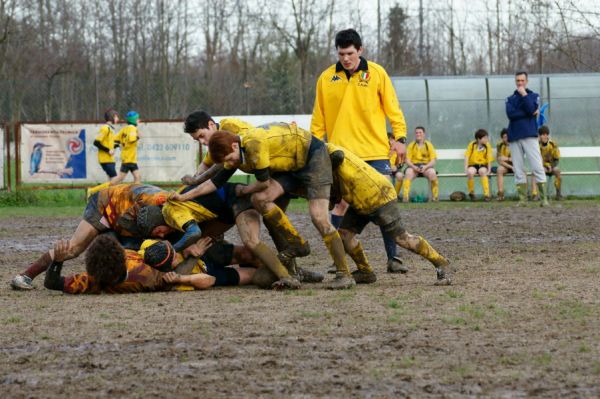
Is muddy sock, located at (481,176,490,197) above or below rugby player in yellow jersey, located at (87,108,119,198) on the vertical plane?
below

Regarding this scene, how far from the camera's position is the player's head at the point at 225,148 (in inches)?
315

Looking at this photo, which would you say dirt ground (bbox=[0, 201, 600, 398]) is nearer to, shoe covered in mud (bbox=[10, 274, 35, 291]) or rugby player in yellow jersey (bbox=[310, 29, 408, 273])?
shoe covered in mud (bbox=[10, 274, 35, 291])

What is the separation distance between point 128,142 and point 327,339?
1758cm

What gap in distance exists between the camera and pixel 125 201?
29.4 ft

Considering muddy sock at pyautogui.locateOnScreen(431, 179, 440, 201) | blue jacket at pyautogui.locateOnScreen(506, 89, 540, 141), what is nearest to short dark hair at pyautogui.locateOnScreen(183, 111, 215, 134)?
blue jacket at pyautogui.locateOnScreen(506, 89, 540, 141)

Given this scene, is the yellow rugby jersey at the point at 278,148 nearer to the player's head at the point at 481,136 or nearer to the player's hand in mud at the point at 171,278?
the player's hand in mud at the point at 171,278

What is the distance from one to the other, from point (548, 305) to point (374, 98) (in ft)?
10.6

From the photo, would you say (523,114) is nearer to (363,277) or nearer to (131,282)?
(363,277)

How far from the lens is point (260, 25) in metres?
40.2

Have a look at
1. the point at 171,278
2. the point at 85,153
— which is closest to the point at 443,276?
the point at 171,278

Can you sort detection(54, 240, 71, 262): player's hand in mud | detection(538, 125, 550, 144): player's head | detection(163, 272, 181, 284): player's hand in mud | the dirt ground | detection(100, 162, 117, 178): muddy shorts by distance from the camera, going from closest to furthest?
the dirt ground → detection(54, 240, 71, 262): player's hand in mud → detection(163, 272, 181, 284): player's hand in mud → detection(100, 162, 117, 178): muddy shorts → detection(538, 125, 550, 144): player's head

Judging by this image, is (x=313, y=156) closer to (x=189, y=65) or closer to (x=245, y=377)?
(x=245, y=377)

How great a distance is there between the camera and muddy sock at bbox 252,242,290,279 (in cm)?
876

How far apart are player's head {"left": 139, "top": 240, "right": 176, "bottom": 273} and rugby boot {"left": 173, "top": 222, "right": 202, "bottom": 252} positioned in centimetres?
7
